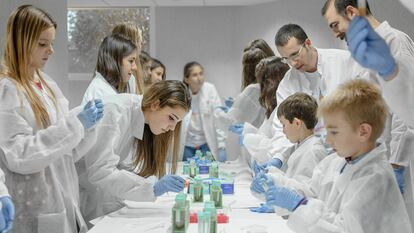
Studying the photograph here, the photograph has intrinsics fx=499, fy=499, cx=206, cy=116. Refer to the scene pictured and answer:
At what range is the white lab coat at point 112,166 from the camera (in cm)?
227

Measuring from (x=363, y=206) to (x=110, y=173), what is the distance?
1201mm

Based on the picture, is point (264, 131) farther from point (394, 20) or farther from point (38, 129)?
point (38, 129)

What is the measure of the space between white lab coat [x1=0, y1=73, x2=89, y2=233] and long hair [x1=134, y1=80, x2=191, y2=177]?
51 cm

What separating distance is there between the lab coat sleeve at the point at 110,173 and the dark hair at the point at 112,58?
2.77 ft

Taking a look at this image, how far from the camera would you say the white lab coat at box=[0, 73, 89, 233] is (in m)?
1.90

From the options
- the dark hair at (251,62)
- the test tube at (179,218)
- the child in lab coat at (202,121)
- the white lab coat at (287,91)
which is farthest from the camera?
the child in lab coat at (202,121)

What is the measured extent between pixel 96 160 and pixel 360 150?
4.02 feet

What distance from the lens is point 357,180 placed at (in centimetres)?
149

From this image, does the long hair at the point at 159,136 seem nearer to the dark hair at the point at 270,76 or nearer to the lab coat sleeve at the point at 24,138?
the lab coat sleeve at the point at 24,138

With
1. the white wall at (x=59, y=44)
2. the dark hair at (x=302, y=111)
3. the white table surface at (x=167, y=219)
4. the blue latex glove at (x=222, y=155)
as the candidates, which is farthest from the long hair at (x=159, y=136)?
the blue latex glove at (x=222, y=155)

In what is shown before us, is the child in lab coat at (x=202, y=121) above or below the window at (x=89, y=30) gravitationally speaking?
below

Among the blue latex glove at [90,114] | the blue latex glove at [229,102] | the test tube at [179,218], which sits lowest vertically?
the test tube at [179,218]

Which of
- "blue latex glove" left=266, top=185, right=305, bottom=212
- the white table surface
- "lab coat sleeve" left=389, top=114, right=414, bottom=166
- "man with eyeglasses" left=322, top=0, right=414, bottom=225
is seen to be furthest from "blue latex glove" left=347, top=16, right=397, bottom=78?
the white table surface

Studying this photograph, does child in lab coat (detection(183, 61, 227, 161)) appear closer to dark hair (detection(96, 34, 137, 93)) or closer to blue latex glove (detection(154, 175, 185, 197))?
dark hair (detection(96, 34, 137, 93))
